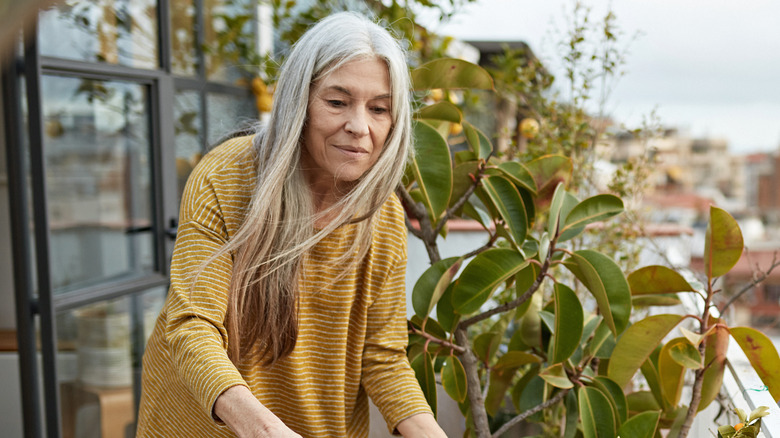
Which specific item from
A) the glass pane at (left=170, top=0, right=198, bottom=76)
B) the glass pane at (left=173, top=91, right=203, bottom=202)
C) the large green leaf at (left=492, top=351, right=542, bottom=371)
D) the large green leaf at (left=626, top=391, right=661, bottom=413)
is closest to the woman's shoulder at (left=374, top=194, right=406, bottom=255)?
the large green leaf at (left=492, top=351, right=542, bottom=371)

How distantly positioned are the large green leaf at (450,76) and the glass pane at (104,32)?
3.94 feet

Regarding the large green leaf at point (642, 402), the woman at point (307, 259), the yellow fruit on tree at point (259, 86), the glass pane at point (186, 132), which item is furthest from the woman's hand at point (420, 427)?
the yellow fruit on tree at point (259, 86)

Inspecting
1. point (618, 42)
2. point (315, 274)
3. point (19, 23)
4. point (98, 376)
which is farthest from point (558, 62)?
point (19, 23)

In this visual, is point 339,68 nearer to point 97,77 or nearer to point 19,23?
point 19,23

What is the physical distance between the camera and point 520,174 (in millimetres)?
1490

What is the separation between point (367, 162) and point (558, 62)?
122 cm

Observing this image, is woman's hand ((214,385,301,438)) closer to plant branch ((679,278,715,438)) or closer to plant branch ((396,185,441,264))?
plant branch ((396,185,441,264))

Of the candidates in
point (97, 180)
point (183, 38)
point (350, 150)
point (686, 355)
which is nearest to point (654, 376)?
point (686, 355)

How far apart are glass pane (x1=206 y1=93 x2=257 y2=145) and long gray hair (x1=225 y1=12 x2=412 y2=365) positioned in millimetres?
2041

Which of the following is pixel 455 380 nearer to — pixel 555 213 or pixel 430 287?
pixel 430 287

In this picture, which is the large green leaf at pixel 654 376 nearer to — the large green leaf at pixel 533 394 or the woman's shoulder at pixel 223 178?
the large green leaf at pixel 533 394

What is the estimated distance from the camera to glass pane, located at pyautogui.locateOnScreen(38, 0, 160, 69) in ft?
7.38

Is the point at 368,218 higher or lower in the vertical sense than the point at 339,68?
lower

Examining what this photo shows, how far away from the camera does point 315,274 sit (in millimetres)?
1216
